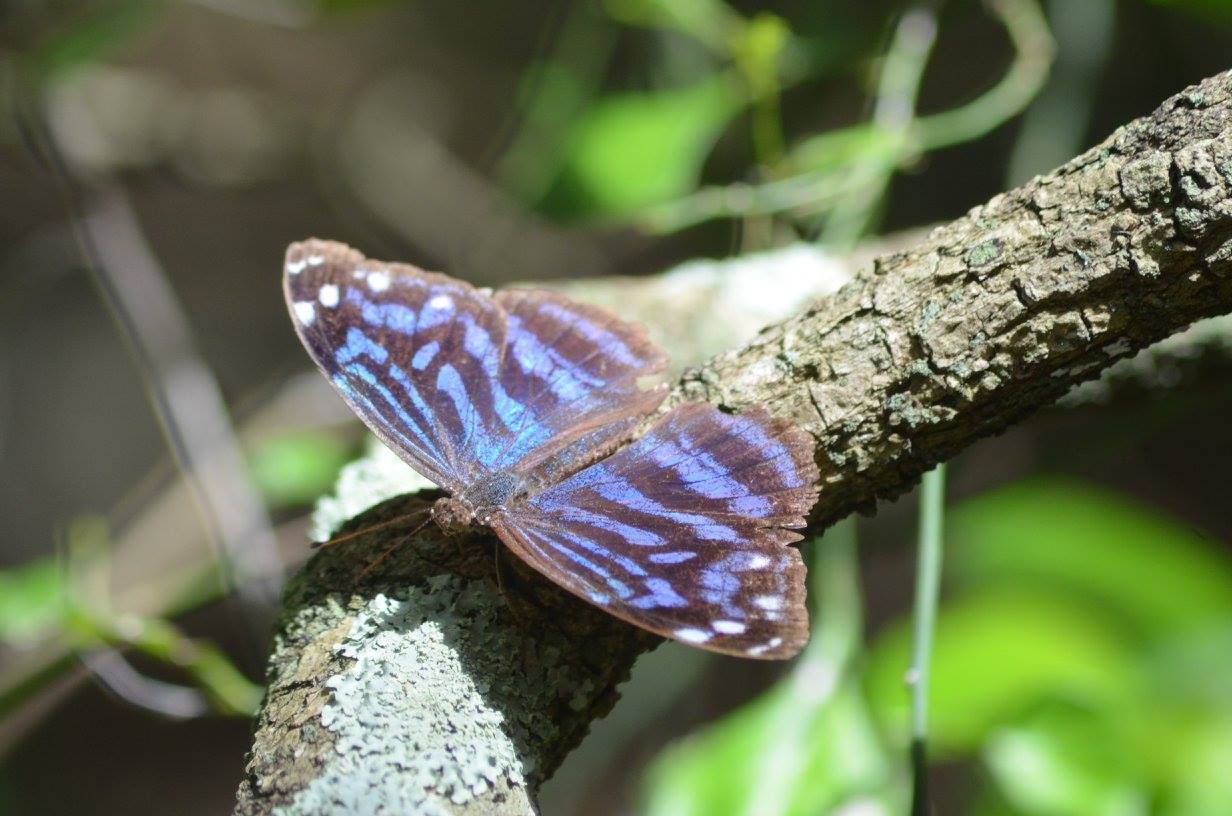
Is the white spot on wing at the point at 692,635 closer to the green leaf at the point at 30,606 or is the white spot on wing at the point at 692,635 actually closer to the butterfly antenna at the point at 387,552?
the butterfly antenna at the point at 387,552

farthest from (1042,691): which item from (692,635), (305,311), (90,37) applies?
(90,37)

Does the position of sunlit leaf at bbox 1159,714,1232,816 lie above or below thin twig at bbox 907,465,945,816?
below

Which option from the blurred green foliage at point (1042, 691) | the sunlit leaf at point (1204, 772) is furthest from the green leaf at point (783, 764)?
the sunlit leaf at point (1204, 772)

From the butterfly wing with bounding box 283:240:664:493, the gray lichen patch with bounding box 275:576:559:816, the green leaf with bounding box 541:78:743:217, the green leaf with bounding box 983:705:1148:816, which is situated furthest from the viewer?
the green leaf with bounding box 541:78:743:217

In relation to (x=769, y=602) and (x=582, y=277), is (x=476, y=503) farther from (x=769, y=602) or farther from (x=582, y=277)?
(x=582, y=277)

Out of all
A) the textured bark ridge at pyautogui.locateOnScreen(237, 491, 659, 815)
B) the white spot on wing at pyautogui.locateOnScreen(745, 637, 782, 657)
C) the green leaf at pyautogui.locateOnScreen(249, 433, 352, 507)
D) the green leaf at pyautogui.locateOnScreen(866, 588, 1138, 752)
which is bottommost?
the green leaf at pyautogui.locateOnScreen(866, 588, 1138, 752)

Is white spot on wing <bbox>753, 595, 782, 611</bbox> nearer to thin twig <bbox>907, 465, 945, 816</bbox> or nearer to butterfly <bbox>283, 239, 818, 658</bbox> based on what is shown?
butterfly <bbox>283, 239, 818, 658</bbox>

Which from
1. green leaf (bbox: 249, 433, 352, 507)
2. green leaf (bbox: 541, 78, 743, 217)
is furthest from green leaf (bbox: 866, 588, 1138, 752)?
green leaf (bbox: 249, 433, 352, 507)

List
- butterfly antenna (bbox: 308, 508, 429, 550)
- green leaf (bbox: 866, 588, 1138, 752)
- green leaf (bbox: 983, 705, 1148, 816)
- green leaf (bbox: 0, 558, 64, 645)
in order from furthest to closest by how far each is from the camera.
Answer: green leaf (bbox: 0, 558, 64, 645) → green leaf (bbox: 866, 588, 1138, 752) → green leaf (bbox: 983, 705, 1148, 816) → butterfly antenna (bbox: 308, 508, 429, 550)
